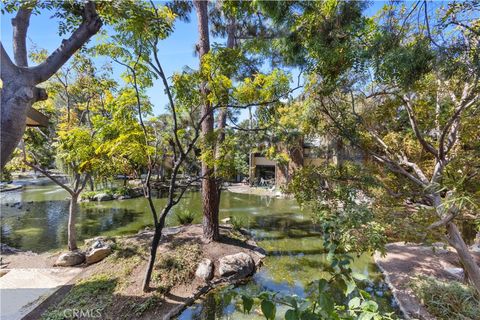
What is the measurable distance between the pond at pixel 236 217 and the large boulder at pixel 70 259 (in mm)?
2136

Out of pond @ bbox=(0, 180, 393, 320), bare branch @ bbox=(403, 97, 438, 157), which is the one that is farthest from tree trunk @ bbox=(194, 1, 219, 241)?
bare branch @ bbox=(403, 97, 438, 157)

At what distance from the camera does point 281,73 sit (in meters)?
4.57

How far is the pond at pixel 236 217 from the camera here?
550 cm

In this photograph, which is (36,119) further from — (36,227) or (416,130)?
(36,227)

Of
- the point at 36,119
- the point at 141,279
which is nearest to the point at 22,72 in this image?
the point at 36,119

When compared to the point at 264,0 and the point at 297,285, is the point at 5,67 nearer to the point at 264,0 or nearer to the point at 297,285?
the point at 264,0

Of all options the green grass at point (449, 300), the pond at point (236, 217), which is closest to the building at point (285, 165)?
the pond at point (236, 217)

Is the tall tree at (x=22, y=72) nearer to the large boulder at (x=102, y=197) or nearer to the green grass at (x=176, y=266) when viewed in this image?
the green grass at (x=176, y=266)

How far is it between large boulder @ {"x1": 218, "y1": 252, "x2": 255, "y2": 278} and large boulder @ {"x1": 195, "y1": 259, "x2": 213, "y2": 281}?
0.24m

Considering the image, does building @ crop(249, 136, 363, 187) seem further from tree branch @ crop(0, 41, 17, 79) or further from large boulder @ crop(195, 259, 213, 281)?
tree branch @ crop(0, 41, 17, 79)

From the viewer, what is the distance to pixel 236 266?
609 cm

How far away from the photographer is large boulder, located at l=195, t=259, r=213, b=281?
575 cm

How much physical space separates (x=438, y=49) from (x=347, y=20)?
1.29 m

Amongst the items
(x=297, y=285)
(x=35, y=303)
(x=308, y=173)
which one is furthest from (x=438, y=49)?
(x=35, y=303)
